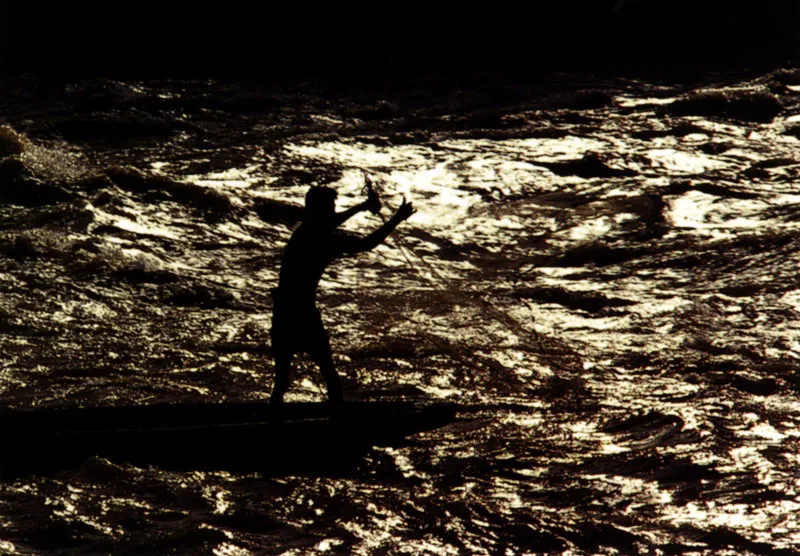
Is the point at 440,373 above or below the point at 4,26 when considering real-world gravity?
below

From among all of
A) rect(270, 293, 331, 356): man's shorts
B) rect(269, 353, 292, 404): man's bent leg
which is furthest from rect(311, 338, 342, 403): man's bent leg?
rect(269, 353, 292, 404): man's bent leg

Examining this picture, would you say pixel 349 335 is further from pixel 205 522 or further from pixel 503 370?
pixel 205 522

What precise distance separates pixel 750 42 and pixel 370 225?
1319cm

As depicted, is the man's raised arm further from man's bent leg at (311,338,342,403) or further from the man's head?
man's bent leg at (311,338,342,403)

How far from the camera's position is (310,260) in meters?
7.46

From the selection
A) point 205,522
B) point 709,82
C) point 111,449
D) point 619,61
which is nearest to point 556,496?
point 205,522

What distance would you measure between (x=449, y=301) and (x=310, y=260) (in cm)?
503

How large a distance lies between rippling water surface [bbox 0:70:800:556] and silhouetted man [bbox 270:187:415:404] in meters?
1.01

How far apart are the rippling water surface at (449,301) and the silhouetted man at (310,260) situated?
1007 millimetres

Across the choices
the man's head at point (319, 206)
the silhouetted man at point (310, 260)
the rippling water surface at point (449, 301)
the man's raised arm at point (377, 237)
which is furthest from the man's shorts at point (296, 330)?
the rippling water surface at point (449, 301)

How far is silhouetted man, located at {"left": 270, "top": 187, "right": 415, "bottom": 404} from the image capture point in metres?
7.43

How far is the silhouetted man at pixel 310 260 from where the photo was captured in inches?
292

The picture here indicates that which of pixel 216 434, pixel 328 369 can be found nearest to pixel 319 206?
pixel 328 369

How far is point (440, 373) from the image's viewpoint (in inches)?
405
